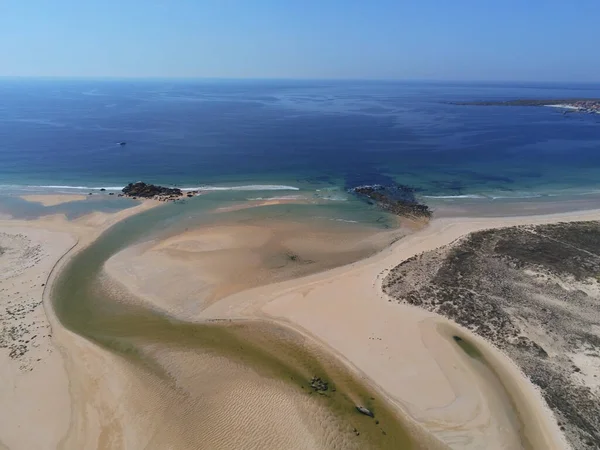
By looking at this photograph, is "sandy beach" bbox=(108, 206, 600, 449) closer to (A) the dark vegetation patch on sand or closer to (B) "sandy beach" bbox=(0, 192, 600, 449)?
(B) "sandy beach" bbox=(0, 192, 600, 449)

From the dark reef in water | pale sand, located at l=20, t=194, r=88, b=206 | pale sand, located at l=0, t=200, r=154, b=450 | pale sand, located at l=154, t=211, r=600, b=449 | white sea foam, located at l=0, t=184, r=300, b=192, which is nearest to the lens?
pale sand, located at l=0, t=200, r=154, b=450

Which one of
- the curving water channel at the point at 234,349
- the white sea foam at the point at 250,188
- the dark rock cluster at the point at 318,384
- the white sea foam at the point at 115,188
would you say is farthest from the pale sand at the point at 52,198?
the dark rock cluster at the point at 318,384

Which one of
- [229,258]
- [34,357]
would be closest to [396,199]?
[229,258]

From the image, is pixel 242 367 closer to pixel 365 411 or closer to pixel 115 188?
pixel 365 411

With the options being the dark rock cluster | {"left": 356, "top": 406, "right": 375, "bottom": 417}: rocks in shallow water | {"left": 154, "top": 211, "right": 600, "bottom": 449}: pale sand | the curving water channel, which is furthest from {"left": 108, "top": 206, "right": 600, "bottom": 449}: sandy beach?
the dark rock cluster

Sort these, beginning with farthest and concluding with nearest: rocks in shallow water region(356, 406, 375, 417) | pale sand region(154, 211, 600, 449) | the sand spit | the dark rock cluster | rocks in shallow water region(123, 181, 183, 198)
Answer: rocks in shallow water region(123, 181, 183, 198) < the sand spit < the dark rock cluster < rocks in shallow water region(356, 406, 375, 417) < pale sand region(154, 211, 600, 449)

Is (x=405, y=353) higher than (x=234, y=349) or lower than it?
higher

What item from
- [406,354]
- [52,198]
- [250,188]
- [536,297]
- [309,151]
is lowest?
[52,198]

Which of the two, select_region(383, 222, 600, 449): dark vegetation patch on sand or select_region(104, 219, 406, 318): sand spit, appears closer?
select_region(383, 222, 600, 449): dark vegetation patch on sand

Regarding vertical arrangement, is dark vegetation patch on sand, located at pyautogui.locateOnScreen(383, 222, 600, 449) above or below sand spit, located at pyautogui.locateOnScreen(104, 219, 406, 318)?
above
